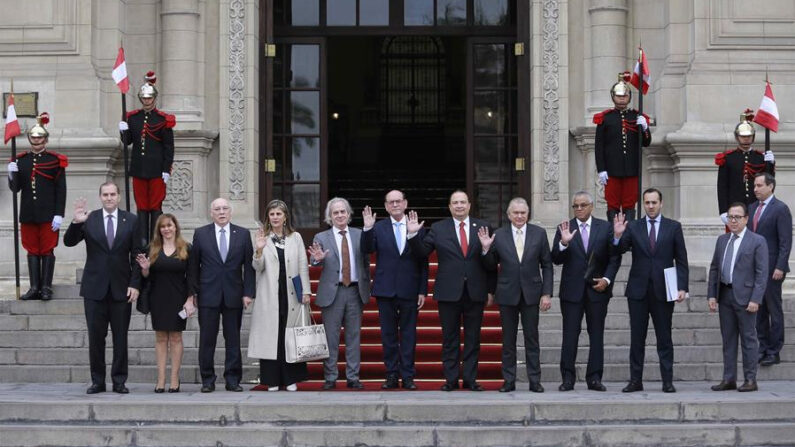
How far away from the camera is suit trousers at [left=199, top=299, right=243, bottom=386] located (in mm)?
13031

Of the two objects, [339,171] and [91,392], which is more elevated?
[339,171]

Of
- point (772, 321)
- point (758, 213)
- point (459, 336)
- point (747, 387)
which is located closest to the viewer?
point (747, 387)

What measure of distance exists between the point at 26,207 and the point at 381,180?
11.4m

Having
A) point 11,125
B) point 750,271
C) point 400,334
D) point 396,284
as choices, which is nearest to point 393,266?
point 396,284

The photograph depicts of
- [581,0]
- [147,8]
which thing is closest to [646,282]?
[581,0]

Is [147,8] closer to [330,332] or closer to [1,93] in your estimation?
[1,93]

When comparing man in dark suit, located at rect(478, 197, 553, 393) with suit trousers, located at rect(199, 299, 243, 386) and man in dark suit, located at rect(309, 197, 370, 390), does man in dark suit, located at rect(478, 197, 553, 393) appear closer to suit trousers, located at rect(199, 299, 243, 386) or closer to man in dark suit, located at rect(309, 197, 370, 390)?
man in dark suit, located at rect(309, 197, 370, 390)

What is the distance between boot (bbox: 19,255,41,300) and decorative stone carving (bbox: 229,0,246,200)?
3389 millimetres

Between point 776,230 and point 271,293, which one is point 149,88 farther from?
point 776,230

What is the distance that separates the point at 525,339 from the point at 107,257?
3.91 meters

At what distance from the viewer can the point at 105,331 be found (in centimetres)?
1307

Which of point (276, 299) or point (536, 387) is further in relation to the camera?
point (276, 299)

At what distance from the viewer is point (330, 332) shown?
13461 mm

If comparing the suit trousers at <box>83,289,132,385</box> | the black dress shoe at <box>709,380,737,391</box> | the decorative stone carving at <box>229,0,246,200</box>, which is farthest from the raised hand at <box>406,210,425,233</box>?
the decorative stone carving at <box>229,0,246,200</box>
